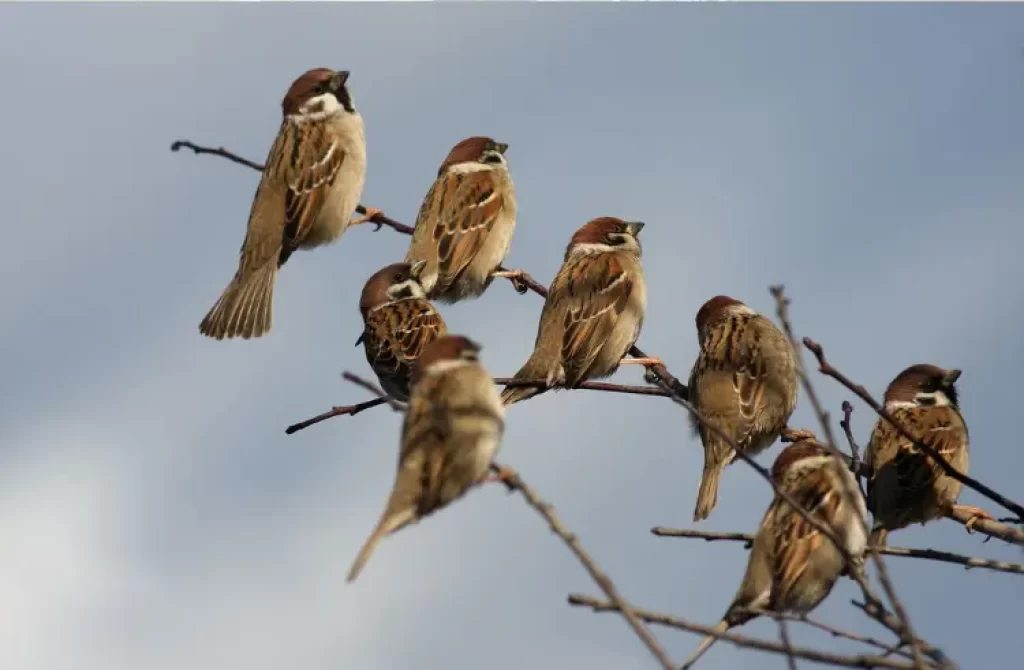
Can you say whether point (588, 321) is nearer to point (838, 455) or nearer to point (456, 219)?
point (456, 219)

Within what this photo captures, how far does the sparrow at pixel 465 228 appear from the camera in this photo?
7.15 metres

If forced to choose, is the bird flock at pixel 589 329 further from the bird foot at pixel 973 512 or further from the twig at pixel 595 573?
the twig at pixel 595 573

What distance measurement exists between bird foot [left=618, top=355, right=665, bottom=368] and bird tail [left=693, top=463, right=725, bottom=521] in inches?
29.4

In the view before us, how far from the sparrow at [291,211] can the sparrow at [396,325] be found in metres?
0.42

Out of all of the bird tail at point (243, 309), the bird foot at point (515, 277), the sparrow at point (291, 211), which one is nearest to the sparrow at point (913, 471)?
the bird foot at point (515, 277)

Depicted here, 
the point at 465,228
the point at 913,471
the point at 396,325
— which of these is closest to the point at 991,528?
the point at 913,471

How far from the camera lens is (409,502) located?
4059 mm

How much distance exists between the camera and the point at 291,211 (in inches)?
275

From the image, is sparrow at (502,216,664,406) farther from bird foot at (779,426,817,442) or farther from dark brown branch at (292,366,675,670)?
dark brown branch at (292,366,675,670)

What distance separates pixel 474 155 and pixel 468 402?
3773 mm

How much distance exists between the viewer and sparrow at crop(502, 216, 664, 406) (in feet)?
21.4

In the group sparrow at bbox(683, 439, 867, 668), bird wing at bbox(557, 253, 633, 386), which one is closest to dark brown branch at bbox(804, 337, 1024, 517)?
sparrow at bbox(683, 439, 867, 668)

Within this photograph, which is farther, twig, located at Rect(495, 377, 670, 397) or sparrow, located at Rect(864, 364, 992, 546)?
sparrow, located at Rect(864, 364, 992, 546)

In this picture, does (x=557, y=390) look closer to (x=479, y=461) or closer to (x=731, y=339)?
(x=731, y=339)
